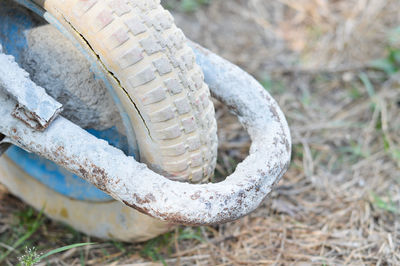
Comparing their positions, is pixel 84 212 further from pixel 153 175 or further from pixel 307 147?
pixel 307 147

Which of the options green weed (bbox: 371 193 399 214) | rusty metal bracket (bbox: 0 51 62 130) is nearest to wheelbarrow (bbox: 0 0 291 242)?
rusty metal bracket (bbox: 0 51 62 130)

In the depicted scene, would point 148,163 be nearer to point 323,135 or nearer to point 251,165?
point 251,165

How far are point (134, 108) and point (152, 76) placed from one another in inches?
4.1

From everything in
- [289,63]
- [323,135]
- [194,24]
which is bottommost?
[323,135]

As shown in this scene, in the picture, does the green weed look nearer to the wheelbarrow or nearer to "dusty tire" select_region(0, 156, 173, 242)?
the wheelbarrow

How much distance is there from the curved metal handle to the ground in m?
0.46

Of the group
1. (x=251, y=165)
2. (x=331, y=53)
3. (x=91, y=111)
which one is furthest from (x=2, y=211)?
(x=331, y=53)

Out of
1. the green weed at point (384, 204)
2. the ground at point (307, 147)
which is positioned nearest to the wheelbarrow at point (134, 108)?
the ground at point (307, 147)

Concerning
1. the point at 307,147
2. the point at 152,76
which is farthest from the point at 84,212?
the point at 307,147

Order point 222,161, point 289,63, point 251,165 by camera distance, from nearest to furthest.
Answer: point 251,165
point 222,161
point 289,63

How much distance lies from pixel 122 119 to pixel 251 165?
1.22 ft

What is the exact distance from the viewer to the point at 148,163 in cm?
128

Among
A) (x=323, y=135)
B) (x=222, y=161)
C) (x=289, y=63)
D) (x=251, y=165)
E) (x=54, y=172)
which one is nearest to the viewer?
(x=251, y=165)

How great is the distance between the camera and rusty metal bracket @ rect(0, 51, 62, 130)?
1.12 meters
